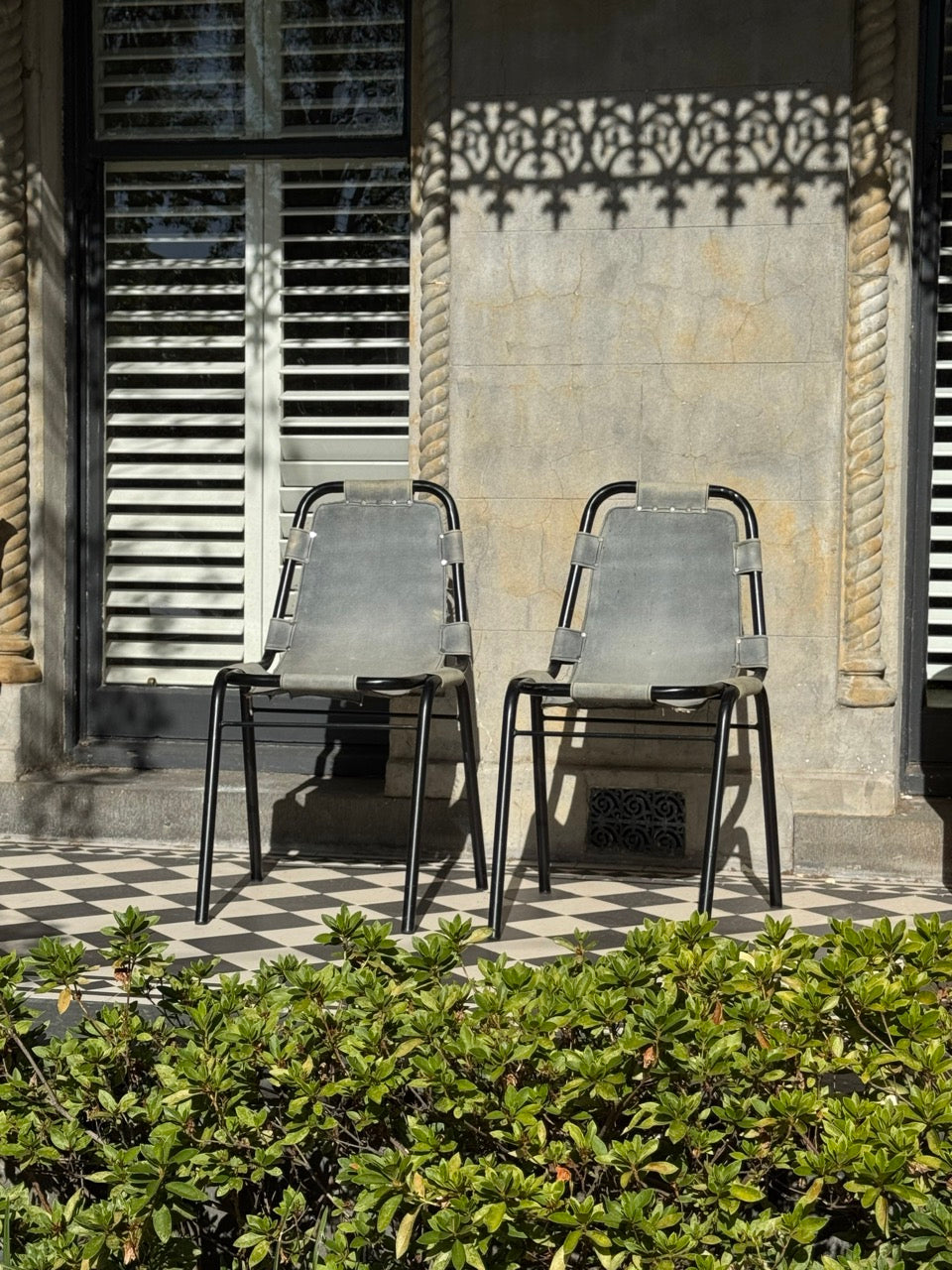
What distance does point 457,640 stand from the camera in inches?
187

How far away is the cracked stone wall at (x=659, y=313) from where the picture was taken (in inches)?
203

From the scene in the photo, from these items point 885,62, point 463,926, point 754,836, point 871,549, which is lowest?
point 754,836

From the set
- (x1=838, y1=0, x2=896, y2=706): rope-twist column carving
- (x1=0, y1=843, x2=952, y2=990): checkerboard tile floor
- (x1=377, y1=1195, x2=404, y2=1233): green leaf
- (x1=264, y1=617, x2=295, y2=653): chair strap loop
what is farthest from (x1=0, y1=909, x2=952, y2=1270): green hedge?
(x1=838, y1=0, x2=896, y2=706): rope-twist column carving

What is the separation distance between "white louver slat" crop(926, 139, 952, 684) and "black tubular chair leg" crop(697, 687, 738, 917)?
1.51 m

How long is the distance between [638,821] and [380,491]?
127cm

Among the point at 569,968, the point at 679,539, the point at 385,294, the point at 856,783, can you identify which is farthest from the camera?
the point at 385,294

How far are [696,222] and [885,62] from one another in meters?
0.70

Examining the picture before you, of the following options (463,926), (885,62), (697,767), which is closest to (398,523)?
(697,767)

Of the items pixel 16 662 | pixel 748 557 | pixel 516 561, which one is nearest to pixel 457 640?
pixel 516 561

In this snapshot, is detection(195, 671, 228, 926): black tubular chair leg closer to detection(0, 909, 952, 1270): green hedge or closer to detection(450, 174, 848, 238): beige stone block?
detection(450, 174, 848, 238): beige stone block

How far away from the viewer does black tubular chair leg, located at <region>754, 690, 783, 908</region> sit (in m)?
4.57

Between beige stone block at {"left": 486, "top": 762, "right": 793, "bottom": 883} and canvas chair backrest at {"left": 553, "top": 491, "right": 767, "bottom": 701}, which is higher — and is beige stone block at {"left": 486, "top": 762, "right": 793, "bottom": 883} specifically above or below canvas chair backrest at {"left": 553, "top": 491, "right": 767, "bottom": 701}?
below

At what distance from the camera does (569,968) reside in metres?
2.22

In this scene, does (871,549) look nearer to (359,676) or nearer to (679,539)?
(679,539)
